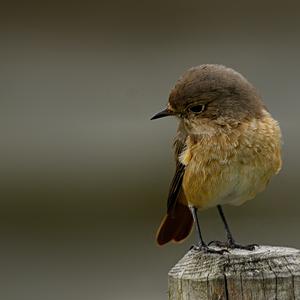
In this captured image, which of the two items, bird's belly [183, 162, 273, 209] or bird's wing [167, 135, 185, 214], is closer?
bird's belly [183, 162, 273, 209]

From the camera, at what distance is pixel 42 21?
235 inches

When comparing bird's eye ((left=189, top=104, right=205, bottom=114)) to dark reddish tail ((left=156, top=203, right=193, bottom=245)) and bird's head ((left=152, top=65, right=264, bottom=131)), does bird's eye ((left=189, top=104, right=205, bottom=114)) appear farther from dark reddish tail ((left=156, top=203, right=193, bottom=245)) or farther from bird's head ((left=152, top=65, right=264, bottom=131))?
dark reddish tail ((left=156, top=203, right=193, bottom=245))

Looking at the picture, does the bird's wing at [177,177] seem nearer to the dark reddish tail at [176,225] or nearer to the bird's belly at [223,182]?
the bird's belly at [223,182]

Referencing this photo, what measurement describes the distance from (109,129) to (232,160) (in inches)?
61.5

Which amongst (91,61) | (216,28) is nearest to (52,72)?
(91,61)

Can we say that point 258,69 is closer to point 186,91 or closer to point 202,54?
point 202,54

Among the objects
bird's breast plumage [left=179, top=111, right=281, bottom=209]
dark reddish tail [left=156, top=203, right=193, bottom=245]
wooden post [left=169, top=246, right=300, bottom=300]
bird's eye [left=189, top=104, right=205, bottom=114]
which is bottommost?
dark reddish tail [left=156, top=203, right=193, bottom=245]

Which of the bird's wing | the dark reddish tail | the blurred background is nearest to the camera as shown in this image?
the bird's wing

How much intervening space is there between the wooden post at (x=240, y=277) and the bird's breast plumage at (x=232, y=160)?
50.9 inches

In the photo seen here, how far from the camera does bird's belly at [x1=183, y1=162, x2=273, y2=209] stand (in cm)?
443

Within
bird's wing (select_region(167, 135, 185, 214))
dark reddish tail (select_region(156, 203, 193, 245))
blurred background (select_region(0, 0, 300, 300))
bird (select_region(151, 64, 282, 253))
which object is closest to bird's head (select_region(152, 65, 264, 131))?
bird (select_region(151, 64, 282, 253))

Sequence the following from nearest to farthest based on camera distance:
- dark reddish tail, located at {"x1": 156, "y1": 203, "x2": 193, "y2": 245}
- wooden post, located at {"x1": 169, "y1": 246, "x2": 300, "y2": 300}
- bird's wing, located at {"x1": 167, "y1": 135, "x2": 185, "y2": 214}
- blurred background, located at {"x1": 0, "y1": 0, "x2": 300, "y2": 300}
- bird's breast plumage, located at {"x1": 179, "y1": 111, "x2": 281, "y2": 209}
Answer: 1. wooden post, located at {"x1": 169, "y1": 246, "x2": 300, "y2": 300}
2. bird's breast plumage, located at {"x1": 179, "y1": 111, "x2": 281, "y2": 209}
3. bird's wing, located at {"x1": 167, "y1": 135, "x2": 185, "y2": 214}
4. dark reddish tail, located at {"x1": 156, "y1": 203, "x2": 193, "y2": 245}
5. blurred background, located at {"x1": 0, "y1": 0, "x2": 300, "y2": 300}

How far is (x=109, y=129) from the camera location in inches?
231

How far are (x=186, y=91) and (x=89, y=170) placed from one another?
65.2 inches
